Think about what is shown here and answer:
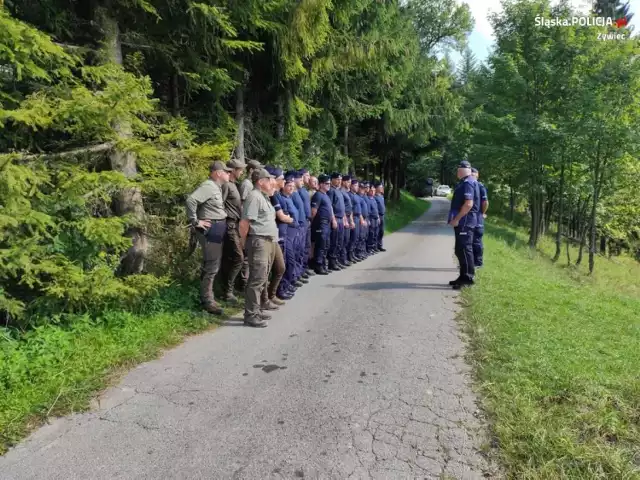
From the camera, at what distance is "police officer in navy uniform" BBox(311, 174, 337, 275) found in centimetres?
904

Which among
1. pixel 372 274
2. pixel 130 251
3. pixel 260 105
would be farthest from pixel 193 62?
pixel 372 274

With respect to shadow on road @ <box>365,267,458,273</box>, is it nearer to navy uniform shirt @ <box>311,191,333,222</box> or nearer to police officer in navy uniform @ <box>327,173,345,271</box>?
police officer in navy uniform @ <box>327,173,345,271</box>

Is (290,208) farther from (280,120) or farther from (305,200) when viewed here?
(280,120)

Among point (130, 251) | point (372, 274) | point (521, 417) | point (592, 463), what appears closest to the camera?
point (592, 463)

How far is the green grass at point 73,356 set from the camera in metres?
3.53

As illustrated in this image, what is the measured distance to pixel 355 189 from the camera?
441 inches

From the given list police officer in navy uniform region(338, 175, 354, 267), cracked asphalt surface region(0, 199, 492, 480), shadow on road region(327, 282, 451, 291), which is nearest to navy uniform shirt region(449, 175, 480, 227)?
shadow on road region(327, 282, 451, 291)

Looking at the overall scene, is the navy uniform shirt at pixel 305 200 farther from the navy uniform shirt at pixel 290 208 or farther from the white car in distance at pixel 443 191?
the white car in distance at pixel 443 191

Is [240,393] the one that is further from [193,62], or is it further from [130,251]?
[193,62]

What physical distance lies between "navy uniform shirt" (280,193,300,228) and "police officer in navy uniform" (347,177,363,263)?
3.46 meters

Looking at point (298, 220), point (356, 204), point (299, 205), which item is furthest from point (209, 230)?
point (356, 204)

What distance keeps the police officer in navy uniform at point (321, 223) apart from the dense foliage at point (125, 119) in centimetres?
201

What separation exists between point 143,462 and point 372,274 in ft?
22.0

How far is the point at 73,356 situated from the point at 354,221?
7459 millimetres
